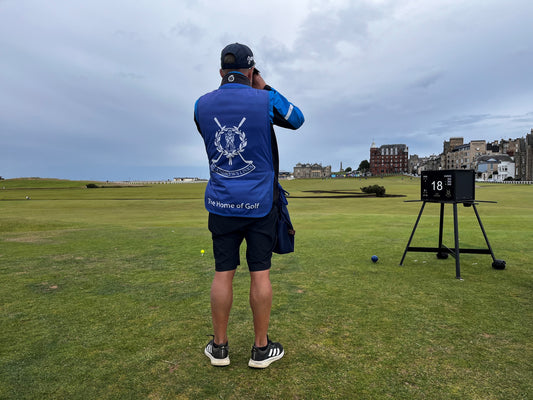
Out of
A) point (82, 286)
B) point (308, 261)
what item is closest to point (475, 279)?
point (308, 261)

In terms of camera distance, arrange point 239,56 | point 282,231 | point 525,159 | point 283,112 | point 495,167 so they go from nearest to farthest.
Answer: point 283,112 < point 239,56 < point 282,231 < point 525,159 < point 495,167

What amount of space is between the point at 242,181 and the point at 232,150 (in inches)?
12.2

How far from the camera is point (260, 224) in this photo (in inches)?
129

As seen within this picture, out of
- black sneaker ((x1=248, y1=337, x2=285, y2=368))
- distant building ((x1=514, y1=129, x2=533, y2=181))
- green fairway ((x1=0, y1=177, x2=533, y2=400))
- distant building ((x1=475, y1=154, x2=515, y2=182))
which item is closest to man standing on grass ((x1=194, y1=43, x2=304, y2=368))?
black sneaker ((x1=248, y1=337, x2=285, y2=368))

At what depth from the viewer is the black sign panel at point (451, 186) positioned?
21.0ft

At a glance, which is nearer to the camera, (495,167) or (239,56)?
(239,56)

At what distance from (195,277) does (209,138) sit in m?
3.48

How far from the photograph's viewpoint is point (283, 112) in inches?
130

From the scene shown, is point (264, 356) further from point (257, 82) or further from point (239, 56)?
point (239, 56)

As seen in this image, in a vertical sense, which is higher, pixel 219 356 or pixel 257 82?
pixel 257 82

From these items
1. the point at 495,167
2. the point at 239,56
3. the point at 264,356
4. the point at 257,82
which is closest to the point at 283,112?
the point at 257,82

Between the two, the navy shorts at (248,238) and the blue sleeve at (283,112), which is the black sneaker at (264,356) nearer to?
the navy shorts at (248,238)

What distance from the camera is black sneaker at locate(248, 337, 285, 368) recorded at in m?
3.13

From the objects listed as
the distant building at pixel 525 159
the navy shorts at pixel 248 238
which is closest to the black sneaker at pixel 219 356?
the navy shorts at pixel 248 238
